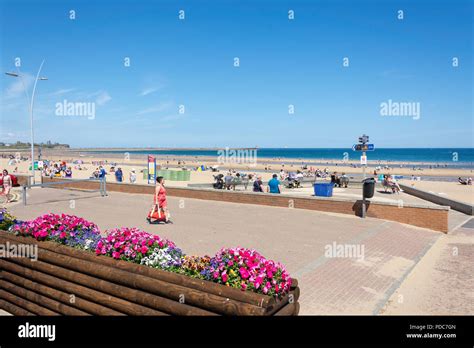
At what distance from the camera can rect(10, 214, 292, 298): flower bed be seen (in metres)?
3.55

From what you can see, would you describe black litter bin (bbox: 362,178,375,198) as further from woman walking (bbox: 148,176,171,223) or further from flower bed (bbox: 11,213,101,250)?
flower bed (bbox: 11,213,101,250)

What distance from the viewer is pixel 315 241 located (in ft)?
31.6

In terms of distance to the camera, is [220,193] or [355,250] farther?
[220,193]

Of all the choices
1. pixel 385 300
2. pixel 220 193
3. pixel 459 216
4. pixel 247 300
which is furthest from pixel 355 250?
pixel 220 193

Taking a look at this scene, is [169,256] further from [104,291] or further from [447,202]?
[447,202]

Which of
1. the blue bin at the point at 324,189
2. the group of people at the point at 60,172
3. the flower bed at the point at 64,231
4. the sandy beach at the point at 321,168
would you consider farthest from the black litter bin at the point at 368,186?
the group of people at the point at 60,172

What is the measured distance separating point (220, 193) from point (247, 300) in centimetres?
1368

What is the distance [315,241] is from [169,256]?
6202 millimetres

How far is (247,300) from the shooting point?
3291 millimetres

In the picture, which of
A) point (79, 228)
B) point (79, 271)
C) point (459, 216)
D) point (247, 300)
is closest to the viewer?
point (247, 300)

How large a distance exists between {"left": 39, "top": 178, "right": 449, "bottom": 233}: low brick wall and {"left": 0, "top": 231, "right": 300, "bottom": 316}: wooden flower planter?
31.2 ft

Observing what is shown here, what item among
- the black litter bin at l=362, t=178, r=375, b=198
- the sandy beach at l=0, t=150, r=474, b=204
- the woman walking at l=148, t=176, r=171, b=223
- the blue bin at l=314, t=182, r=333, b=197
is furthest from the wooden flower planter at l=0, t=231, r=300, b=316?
the sandy beach at l=0, t=150, r=474, b=204

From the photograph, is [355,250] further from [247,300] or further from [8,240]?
[8,240]

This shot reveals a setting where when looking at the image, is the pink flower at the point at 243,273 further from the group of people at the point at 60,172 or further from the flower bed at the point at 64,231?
the group of people at the point at 60,172
